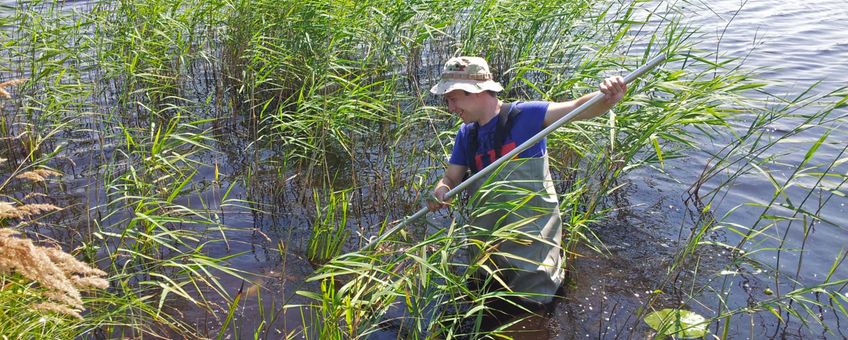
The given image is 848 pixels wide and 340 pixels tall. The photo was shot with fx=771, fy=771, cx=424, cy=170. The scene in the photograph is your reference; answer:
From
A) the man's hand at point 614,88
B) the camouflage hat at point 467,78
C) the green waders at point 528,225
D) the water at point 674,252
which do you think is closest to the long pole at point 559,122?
the man's hand at point 614,88

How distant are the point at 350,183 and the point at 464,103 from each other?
7.82ft

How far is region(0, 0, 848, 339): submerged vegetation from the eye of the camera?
12.1ft

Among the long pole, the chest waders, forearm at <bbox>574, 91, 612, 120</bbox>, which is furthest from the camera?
the chest waders

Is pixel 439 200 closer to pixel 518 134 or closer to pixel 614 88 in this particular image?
pixel 518 134

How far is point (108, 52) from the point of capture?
611 cm

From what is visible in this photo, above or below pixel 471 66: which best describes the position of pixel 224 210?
below

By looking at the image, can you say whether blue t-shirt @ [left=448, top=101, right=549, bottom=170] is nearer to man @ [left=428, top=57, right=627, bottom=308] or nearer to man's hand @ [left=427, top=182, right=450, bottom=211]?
man @ [left=428, top=57, right=627, bottom=308]

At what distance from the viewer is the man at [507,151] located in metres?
3.87

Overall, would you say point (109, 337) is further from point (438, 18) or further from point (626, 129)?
point (438, 18)

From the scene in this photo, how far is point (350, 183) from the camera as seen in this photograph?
6.15 m

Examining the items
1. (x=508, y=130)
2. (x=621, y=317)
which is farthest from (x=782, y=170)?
(x=508, y=130)

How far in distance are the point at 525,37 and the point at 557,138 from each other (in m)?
1.74

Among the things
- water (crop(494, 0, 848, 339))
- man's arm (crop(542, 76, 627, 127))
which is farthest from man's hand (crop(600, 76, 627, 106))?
water (crop(494, 0, 848, 339))

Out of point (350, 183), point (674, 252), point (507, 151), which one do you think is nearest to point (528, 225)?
point (507, 151)
